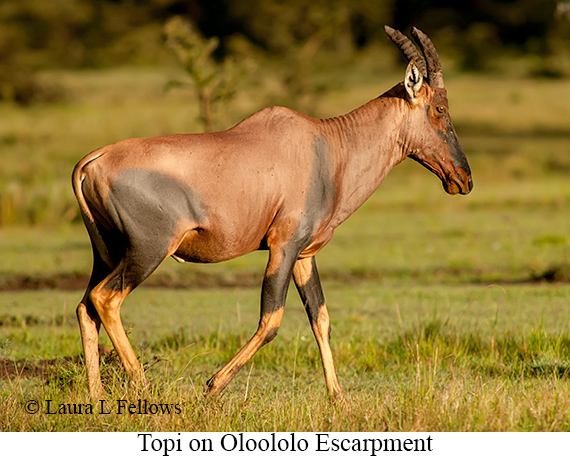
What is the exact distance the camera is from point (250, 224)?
611cm

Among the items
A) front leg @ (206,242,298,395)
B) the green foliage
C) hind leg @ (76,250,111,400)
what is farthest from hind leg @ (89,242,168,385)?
the green foliage

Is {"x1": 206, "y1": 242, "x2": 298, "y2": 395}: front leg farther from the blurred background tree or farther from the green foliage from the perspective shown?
the blurred background tree

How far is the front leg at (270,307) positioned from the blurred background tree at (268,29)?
32.9 m

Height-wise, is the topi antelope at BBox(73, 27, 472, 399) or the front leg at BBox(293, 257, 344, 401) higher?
the topi antelope at BBox(73, 27, 472, 399)

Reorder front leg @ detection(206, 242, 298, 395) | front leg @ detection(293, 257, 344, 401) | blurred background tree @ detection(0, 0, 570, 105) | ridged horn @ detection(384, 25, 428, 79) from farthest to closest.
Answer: blurred background tree @ detection(0, 0, 570, 105) → front leg @ detection(293, 257, 344, 401) → ridged horn @ detection(384, 25, 428, 79) → front leg @ detection(206, 242, 298, 395)

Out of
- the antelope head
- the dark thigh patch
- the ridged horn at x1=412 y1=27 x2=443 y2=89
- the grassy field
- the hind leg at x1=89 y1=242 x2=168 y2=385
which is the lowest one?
the grassy field

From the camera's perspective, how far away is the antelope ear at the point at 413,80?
638 cm

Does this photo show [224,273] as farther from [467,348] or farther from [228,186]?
[228,186]

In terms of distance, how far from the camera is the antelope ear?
6.38 meters

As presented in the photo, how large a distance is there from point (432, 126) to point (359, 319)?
3.55 metres

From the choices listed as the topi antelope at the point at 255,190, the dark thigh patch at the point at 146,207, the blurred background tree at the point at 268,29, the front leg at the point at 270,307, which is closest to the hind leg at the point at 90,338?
the topi antelope at the point at 255,190

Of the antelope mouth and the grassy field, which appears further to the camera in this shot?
the antelope mouth

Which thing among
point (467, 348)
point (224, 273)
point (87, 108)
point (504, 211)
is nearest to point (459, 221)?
point (504, 211)

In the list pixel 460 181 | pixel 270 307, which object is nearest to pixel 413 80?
pixel 460 181
